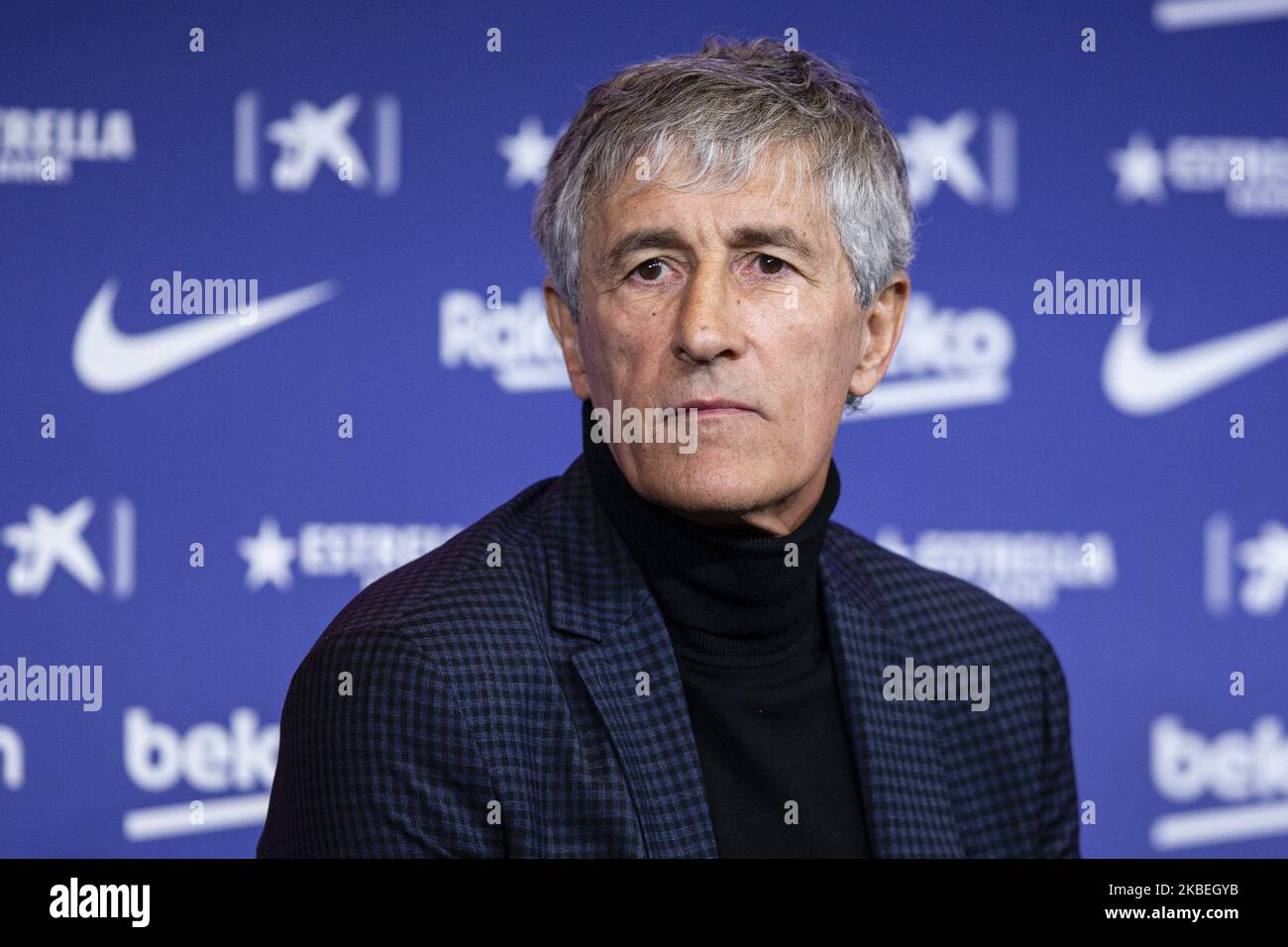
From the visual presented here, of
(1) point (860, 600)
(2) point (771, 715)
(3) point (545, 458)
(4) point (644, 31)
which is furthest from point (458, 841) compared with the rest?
(4) point (644, 31)

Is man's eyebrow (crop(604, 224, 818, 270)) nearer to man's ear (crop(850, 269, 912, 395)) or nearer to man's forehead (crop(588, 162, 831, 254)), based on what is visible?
man's forehead (crop(588, 162, 831, 254))

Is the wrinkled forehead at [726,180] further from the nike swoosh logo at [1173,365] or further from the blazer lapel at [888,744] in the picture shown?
the nike swoosh logo at [1173,365]

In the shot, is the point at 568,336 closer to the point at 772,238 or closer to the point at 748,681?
the point at 772,238

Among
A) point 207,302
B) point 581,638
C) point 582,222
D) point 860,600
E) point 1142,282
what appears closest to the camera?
point 581,638

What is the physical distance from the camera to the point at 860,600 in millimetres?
1854

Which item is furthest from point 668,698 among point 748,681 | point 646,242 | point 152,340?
A: point 152,340

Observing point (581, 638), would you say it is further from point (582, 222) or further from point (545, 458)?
point (545, 458)

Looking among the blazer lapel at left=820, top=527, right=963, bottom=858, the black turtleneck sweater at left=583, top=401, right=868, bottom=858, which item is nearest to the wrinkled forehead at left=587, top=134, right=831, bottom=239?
the black turtleneck sweater at left=583, top=401, right=868, bottom=858

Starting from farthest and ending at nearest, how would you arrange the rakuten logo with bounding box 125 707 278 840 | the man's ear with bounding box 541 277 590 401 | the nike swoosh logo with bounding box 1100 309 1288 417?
the nike swoosh logo with bounding box 1100 309 1288 417, the rakuten logo with bounding box 125 707 278 840, the man's ear with bounding box 541 277 590 401

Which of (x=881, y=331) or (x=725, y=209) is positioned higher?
(x=725, y=209)

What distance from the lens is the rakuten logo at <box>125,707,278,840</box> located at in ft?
7.97

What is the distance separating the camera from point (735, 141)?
1.62 m

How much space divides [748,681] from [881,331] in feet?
1.72
